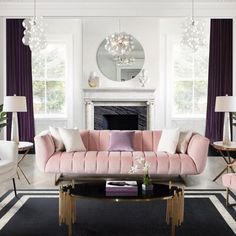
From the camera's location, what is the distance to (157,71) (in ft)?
28.9

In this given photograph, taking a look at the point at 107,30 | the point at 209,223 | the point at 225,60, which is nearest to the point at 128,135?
the point at 209,223

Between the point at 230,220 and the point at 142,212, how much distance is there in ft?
2.98

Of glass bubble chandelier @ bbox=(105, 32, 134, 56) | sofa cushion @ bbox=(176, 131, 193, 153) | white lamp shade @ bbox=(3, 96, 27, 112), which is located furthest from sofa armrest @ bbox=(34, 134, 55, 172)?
glass bubble chandelier @ bbox=(105, 32, 134, 56)

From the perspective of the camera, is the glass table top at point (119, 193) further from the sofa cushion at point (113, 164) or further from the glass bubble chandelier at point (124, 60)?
the glass bubble chandelier at point (124, 60)


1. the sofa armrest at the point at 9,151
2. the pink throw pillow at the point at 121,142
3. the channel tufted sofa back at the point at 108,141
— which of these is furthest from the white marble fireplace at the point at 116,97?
the sofa armrest at the point at 9,151

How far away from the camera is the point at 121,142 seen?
219 inches

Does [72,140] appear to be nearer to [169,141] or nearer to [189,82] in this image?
[169,141]

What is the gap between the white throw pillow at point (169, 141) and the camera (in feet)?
17.5

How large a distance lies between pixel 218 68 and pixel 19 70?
4.86m

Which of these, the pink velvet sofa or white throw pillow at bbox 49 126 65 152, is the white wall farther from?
the pink velvet sofa

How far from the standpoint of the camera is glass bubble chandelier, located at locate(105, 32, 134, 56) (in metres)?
8.33

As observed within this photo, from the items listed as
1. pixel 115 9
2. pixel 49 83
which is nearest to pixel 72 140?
pixel 115 9

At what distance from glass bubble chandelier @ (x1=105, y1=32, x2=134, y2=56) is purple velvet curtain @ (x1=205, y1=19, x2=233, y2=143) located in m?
2.17

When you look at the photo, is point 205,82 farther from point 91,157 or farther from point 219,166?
point 91,157
